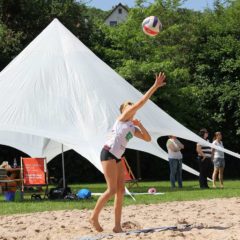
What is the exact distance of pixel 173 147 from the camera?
1479 centimetres

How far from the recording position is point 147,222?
26.2ft

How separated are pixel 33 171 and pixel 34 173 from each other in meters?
0.06

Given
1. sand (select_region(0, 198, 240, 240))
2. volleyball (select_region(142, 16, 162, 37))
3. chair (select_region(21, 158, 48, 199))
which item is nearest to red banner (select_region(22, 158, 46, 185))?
chair (select_region(21, 158, 48, 199))

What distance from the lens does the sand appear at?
21.6ft

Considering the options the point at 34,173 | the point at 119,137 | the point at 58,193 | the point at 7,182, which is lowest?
the point at 58,193

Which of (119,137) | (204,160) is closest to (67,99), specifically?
(204,160)

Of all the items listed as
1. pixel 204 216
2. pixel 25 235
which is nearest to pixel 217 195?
pixel 204 216

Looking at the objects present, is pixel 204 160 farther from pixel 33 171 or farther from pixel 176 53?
pixel 176 53

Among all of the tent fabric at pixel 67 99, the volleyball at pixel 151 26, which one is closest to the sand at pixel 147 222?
the tent fabric at pixel 67 99

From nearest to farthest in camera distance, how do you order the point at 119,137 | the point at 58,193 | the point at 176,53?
the point at 119,137 < the point at 58,193 < the point at 176,53

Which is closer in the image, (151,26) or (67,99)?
(151,26)

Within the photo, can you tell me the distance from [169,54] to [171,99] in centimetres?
475

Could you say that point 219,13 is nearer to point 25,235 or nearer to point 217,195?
point 217,195

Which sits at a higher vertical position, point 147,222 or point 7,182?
point 7,182
